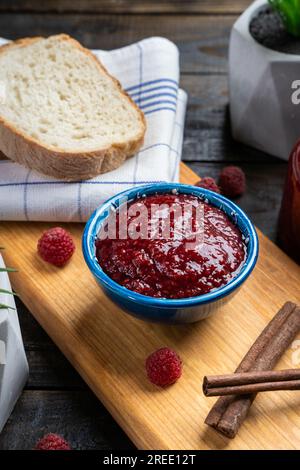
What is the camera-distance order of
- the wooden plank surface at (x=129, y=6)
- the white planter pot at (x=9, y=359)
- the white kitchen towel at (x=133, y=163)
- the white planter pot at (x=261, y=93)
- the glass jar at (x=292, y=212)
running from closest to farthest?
1. the white planter pot at (x=9, y=359)
2. the glass jar at (x=292, y=212)
3. the white kitchen towel at (x=133, y=163)
4. the white planter pot at (x=261, y=93)
5. the wooden plank surface at (x=129, y=6)

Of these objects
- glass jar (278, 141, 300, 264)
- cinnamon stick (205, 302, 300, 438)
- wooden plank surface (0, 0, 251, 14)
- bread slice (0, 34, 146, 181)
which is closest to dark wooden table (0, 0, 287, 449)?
wooden plank surface (0, 0, 251, 14)

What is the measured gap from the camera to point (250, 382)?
1838mm

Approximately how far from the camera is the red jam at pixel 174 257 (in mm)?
1876

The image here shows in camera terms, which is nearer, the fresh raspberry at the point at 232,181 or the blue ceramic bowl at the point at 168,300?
the blue ceramic bowl at the point at 168,300

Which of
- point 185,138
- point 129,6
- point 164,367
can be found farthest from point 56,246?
point 129,6

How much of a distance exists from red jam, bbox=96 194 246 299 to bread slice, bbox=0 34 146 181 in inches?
16.0

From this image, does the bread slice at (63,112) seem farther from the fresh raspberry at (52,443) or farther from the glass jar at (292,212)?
the fresh raspberry at (52,443)

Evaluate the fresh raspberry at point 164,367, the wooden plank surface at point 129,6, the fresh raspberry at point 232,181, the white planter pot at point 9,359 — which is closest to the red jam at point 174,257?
the fresh raspberry at point 164,367

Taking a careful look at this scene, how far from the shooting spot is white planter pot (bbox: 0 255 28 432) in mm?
1772

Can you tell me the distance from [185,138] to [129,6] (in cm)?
92

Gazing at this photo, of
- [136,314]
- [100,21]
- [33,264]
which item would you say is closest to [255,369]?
[136,314]

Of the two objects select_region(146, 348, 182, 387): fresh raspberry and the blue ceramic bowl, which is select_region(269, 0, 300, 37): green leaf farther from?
select_region(146, 348, 182, 387): fresh raspberry

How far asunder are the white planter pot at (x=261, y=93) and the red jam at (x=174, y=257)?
73cm

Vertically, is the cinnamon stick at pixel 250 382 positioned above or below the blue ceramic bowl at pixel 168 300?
below
